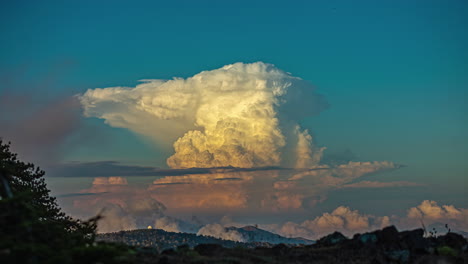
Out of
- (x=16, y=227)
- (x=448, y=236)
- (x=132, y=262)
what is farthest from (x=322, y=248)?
(x=16, y=227)

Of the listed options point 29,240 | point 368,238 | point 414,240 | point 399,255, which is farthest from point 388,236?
point 29,240

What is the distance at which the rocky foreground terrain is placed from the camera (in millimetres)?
26094

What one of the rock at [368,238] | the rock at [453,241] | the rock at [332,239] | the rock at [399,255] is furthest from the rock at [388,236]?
the rock at [453,241]

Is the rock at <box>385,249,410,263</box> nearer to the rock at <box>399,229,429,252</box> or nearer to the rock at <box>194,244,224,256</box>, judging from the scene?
the rock at <box>399,229,429,252</box>

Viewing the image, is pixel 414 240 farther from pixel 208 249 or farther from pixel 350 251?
pixel 208 249

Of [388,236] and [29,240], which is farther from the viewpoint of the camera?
[388,236]

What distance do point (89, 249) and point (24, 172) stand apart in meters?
38.0

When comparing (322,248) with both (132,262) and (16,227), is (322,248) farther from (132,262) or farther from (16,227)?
(16,227)

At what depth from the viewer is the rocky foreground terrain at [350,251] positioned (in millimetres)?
26094

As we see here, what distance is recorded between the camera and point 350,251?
93.9ft

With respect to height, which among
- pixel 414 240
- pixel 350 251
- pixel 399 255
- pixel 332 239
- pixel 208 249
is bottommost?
pixel 399 255

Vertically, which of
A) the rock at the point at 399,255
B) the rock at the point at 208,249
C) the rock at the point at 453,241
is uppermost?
the rock at the point at 453,241

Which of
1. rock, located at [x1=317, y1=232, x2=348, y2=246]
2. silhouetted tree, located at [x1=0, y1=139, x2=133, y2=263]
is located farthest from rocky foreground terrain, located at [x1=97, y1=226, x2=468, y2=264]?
silhouetted tree, located at [x1=0, y1=139, x2=133, y2=263]

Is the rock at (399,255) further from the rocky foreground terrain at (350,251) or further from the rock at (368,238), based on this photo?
the rock at (368,238)
